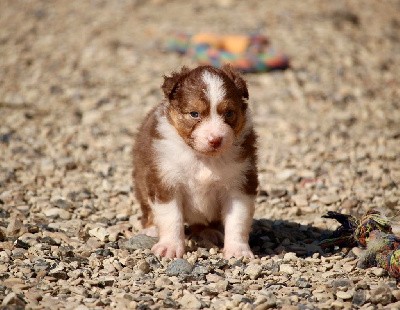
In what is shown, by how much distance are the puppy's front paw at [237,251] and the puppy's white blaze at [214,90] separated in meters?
1.15

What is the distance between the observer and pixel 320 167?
824cm

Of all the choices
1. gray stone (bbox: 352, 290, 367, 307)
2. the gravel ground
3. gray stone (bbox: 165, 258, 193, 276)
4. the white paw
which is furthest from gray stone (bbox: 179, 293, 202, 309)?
the white paw

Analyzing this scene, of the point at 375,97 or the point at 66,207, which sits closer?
the point at 66,207

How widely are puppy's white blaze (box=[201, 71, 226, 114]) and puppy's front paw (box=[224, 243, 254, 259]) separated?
1149mm

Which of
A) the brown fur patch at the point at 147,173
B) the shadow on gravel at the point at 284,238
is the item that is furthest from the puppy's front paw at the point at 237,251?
the brown fur patch at the point at 147,173

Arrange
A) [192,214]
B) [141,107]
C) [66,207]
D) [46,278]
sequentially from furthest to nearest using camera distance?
[141,107], [66,207], [192,214], [46,278]

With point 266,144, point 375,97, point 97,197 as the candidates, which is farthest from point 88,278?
point 375,97

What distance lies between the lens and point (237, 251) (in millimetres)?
5719

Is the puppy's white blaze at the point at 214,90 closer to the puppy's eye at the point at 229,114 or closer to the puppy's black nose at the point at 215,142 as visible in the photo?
the puppy's eye at the point at 229,114

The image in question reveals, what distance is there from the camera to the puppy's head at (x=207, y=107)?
544cm

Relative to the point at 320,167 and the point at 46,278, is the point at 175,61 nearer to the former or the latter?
the point at 320,167

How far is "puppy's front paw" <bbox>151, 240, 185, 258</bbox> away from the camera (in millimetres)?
5727

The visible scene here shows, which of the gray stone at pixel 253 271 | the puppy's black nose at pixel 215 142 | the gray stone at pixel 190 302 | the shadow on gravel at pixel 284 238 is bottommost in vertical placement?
the shadow on gravel at pixel 284 238

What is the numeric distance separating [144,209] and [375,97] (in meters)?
5.73
